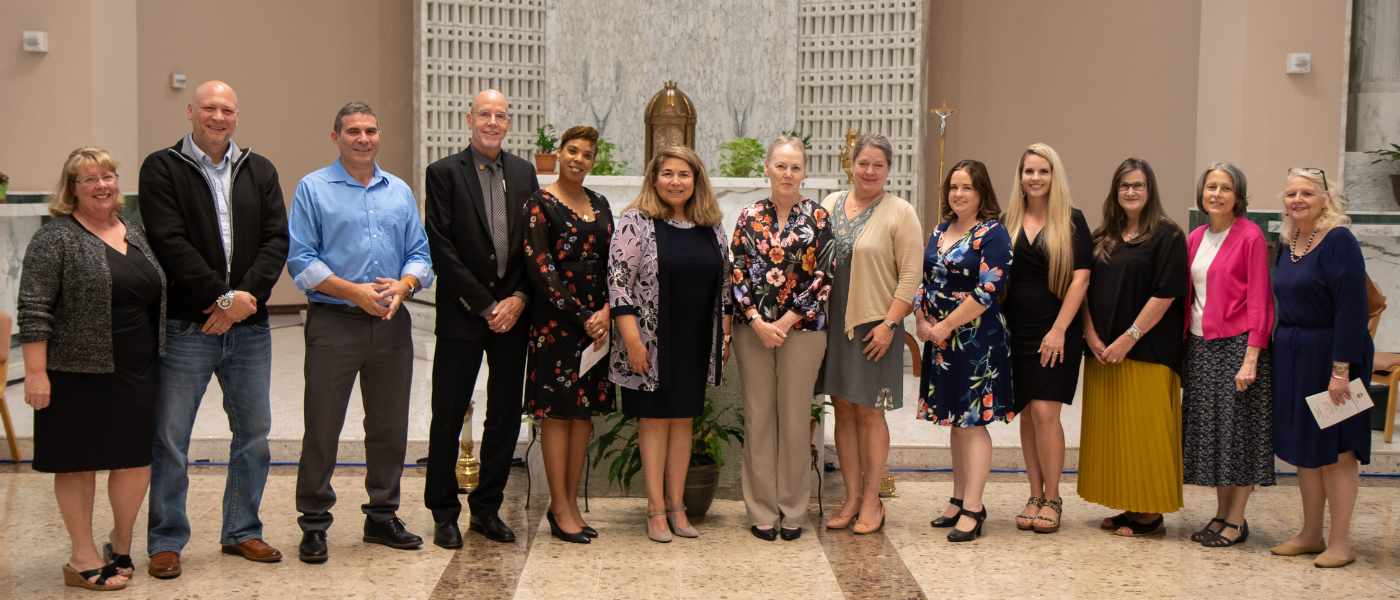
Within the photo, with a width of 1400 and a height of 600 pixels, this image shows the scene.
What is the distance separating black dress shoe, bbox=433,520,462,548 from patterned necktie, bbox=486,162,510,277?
89 centimetres

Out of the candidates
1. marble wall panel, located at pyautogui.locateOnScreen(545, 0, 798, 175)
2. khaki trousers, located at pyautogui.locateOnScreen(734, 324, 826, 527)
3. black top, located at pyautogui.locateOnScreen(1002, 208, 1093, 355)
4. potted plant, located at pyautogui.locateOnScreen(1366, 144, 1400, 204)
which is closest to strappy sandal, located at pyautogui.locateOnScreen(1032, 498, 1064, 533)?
black top, located at pyautogui.locateOnScreen(1002, 208, 1093, 355)

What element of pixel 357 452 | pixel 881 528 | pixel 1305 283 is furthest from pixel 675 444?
pixel 1305 283

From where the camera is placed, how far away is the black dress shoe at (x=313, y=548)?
11.3ft

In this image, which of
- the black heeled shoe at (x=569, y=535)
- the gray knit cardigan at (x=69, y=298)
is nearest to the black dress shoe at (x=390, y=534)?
the black heeled shoe at (x=569, y=535)

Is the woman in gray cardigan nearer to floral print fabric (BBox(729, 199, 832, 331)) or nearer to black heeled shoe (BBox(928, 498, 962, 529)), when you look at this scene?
floral print fabric (BBox(729, 199, 832, 331))

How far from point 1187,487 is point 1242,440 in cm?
100

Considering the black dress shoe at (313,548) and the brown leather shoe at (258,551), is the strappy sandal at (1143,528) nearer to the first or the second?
the black dress shoe at (313,548)

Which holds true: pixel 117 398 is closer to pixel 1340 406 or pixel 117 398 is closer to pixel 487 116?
pixel 487 116

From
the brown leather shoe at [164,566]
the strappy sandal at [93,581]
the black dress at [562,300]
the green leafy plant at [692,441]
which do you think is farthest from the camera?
the green leafy plant at [692,441]

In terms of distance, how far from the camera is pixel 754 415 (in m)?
3.74

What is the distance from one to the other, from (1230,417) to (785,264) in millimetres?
1668

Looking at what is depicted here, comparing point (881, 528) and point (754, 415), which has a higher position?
point (754, 415)

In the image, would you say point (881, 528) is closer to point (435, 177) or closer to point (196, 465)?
point (435, 177)

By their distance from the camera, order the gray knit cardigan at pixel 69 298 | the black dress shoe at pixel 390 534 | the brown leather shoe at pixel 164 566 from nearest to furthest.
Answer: the gray knit cardigan at pixel 69 298 → the brown leather shoe at pixel 164 566 → the black dress shoe at pixel 390 534
